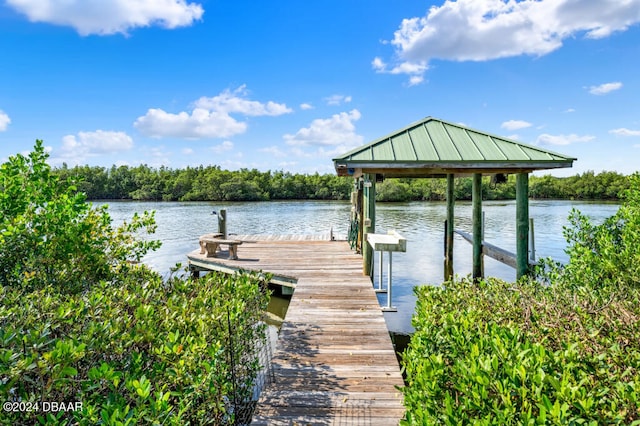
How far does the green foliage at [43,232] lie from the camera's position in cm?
314

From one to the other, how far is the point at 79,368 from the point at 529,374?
234 cm

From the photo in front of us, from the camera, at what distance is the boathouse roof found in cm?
573

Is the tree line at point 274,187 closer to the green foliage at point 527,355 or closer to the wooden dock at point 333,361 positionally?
the wooden dock at point 333,361

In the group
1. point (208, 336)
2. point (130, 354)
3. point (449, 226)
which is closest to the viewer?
point (130, 354)

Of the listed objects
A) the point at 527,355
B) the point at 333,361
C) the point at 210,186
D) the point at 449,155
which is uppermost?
the point at 210,186

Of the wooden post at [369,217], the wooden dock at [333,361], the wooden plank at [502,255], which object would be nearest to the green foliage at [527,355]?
the wooden dock at [333,361]

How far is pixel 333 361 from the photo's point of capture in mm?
3932

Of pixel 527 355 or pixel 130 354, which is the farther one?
pixel 130 354

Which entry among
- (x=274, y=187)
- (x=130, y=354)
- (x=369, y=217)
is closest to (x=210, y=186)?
(x=274, y=187)

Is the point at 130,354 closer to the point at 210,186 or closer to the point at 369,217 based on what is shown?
the point at 369,217

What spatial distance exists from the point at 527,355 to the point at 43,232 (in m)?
3.91

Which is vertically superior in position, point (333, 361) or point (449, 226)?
point (449, 226)

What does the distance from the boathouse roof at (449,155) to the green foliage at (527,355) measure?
81.5 inches

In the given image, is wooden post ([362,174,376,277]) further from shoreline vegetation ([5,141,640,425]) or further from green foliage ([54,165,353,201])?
green foliage ([54,165,353,201])
